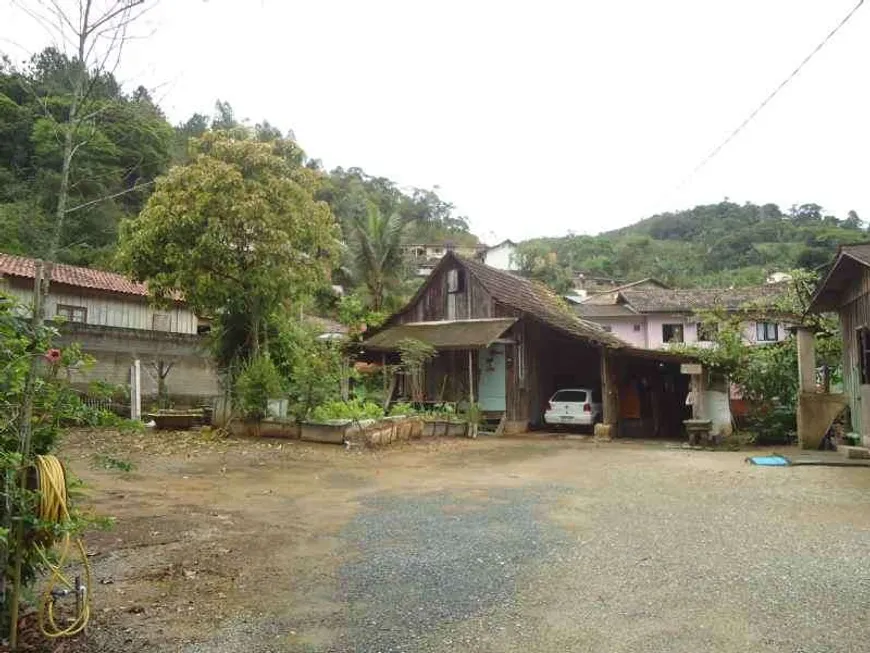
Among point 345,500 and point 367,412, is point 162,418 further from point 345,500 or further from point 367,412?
point 345,500

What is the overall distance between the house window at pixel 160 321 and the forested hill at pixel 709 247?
93.1 ft

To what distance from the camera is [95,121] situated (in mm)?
4051

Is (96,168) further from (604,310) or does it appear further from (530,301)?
(604,310)

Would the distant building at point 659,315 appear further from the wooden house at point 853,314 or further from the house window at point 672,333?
the wooden house at point 853,314

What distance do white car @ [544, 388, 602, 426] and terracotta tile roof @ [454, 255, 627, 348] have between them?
6.24ft

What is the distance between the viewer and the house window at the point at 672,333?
38812 millimetres

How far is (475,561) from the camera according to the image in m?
5.16

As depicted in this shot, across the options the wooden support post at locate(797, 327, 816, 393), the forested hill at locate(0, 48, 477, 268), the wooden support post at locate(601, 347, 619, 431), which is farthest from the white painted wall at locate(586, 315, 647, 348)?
the wooden support post at locate(797, 327, 816, 393)

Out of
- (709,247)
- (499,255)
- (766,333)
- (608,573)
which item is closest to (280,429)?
(608,573)

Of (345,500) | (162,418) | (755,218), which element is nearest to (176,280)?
(162,418)

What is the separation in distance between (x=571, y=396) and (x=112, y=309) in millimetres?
17295

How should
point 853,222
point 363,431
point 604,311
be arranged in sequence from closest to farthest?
point 363,431 → point 604,311 → point 853,222

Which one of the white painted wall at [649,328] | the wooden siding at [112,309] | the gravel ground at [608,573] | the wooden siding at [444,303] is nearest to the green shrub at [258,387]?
the gravel ground at [608,573]

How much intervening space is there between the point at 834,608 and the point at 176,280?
1390cm
